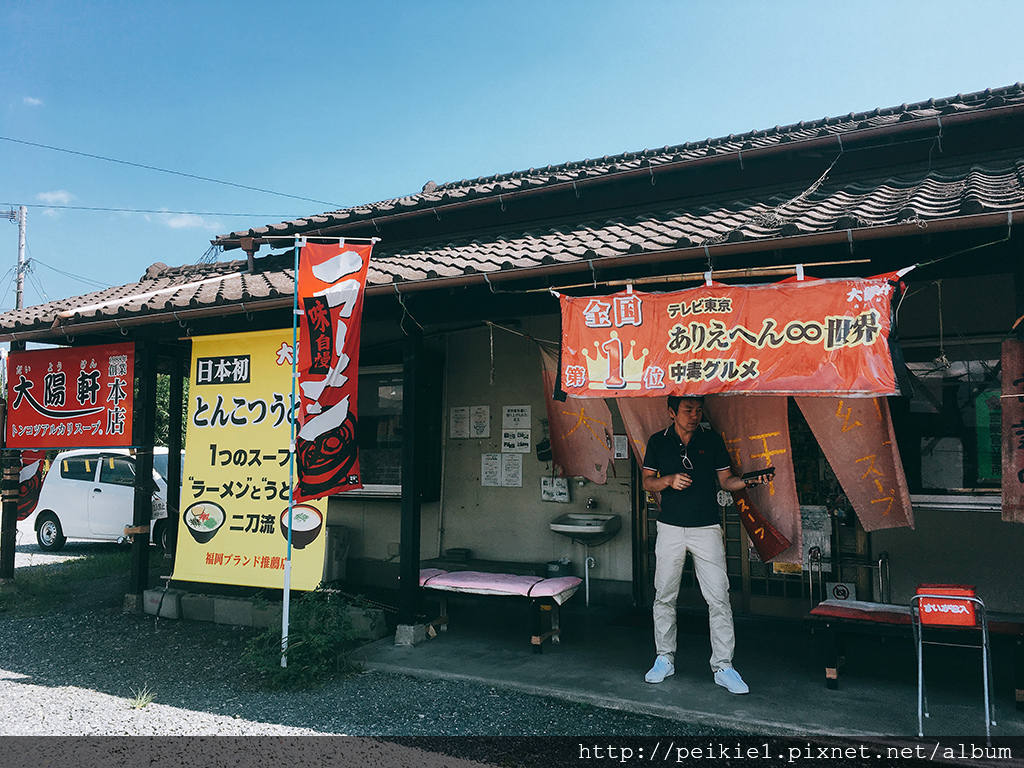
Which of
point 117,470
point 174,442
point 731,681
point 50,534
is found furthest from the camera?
point 50,534

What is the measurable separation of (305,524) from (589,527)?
2842 mm

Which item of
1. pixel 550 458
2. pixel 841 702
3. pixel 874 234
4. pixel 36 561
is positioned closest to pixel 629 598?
pixel 550 458

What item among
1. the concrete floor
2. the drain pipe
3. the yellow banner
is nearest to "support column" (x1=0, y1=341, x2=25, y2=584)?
the yellow banner

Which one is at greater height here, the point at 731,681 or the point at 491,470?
the point at 491,470

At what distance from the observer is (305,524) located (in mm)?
6113

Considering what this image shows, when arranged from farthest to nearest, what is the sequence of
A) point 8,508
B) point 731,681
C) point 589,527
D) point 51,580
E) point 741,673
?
1. point 51,580
2. point 8,508
3. point 589,527
4. point 741,673
5. point 731,681

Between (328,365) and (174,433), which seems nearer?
(328,365)

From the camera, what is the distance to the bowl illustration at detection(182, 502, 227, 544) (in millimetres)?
6703

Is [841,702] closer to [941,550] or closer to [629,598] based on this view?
[941,550]

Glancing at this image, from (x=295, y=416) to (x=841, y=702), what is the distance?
15.4 ft

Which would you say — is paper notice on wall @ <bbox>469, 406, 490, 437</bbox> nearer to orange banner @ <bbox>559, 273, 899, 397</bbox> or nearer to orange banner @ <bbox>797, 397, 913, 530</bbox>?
orange banner @ <bbox>559, 273, 899, 397</bbox>

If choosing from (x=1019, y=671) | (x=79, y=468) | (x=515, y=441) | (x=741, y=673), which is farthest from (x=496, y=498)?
(x=79, y=468)

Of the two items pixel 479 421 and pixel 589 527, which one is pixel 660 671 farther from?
pixel 479 421

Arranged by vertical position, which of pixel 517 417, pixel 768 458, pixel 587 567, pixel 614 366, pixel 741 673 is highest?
pixel 614 366
